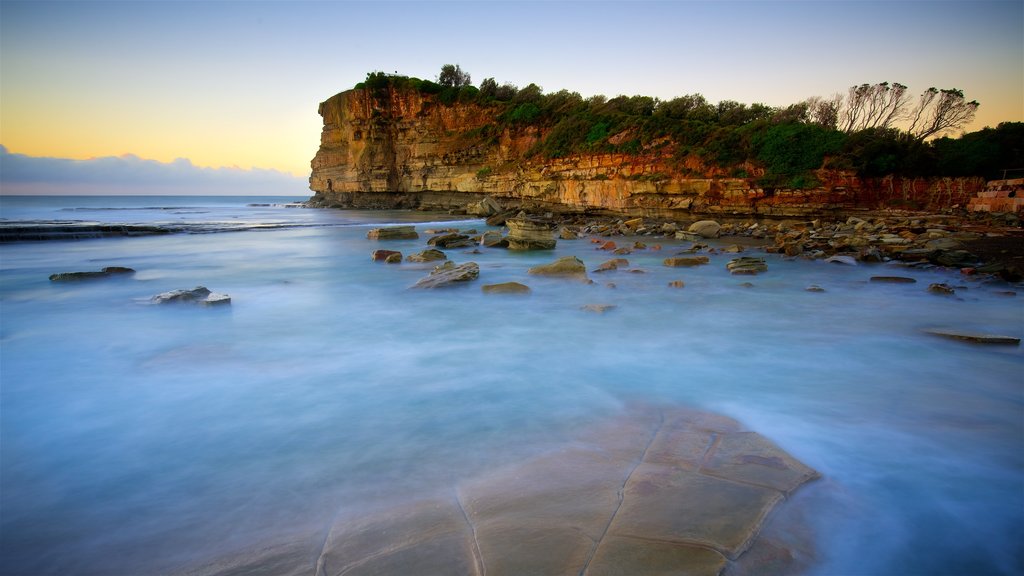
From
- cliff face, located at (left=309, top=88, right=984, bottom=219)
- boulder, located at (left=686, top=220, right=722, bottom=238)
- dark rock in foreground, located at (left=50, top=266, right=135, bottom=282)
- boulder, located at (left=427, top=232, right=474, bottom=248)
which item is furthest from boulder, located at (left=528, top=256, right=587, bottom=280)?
cliff face, located at (left=309, top=88, right=984, bottom=219)

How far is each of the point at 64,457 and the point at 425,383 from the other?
238cm

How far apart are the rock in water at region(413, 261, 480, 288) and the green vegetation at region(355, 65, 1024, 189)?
52.9 feet

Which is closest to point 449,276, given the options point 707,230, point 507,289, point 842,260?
point 507,289

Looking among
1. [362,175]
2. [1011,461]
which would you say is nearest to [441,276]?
[1011,461]

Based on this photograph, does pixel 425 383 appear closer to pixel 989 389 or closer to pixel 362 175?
pixel 989 389

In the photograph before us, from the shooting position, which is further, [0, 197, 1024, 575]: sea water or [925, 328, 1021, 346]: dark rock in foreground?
[925, 328, 1021, 346]: dark rock in foreground

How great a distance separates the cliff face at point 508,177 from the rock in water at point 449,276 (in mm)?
15688

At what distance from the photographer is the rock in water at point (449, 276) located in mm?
8266

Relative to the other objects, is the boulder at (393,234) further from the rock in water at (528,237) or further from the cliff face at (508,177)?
the cliff face at (508,177)

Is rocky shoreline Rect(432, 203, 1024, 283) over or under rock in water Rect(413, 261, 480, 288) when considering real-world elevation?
over

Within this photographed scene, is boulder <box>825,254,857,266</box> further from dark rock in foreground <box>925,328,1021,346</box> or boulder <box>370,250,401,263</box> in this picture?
boulder <box>370,250,401,263</box>

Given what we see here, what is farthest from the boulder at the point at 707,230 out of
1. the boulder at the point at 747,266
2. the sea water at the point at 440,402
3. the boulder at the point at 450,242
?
the sea water at the point at 440,402

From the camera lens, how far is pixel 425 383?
13.8ft

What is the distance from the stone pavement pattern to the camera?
1923 millimetres
